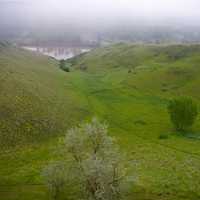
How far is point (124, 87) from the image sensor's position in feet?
643

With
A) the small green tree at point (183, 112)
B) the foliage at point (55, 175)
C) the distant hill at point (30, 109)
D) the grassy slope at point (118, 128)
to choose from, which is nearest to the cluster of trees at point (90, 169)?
the foliage at point (55, 175)

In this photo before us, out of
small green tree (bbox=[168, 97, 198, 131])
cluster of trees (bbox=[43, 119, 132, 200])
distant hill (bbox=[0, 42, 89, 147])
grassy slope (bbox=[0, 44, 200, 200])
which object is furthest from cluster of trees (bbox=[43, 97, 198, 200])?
small green tree (bbox=[168, 97, 198, 131])

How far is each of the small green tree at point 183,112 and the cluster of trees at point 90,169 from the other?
2434 inches

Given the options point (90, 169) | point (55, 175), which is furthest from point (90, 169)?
point (55, 175)

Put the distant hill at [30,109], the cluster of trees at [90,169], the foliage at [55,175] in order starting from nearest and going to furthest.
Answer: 1. the cluster of trees at [90,169]
2. the foliage at [55,175]
3. the distant hill at [30,109]

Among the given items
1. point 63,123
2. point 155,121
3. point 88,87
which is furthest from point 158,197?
point 88,87

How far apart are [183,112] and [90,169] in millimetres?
72368

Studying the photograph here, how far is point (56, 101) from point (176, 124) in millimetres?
48227

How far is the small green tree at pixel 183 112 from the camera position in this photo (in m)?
118

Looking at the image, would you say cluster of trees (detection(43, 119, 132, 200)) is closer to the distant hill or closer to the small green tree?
the distant hill

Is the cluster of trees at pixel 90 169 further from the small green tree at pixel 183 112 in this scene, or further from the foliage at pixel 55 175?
the small green tree at pixel 183 112

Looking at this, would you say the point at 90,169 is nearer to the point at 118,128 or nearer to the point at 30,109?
the point at 30,109

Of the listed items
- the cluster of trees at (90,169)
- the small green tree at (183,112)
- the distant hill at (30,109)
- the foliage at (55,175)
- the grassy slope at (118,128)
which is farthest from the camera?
the small green tree at (183,112)

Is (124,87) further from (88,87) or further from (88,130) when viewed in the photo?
(88,130)
